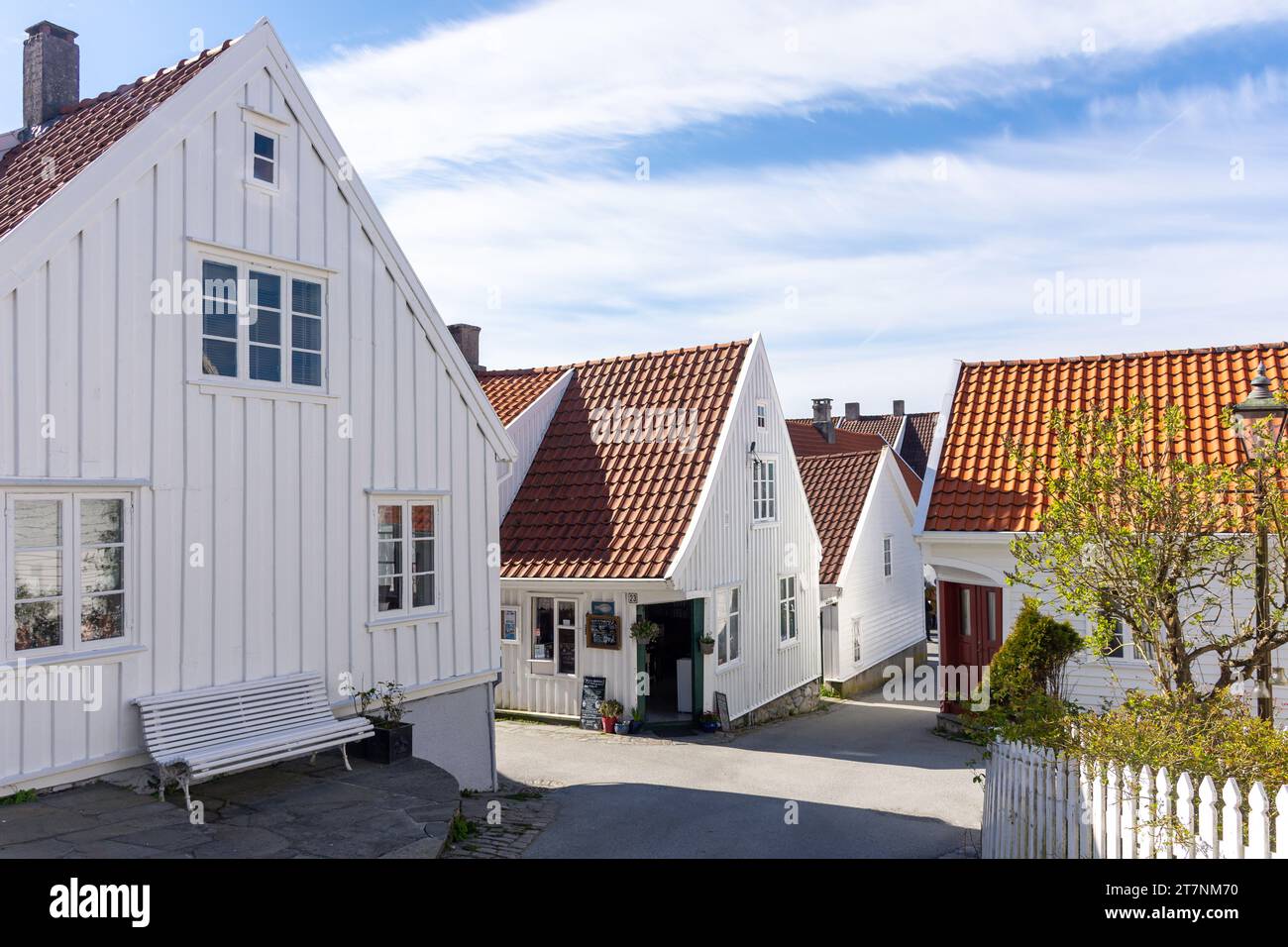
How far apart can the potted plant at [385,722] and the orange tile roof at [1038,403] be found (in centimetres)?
932

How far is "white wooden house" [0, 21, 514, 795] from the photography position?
833cm

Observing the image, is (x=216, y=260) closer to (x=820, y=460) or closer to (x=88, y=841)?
(x=88, y=841)

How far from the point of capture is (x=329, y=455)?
35.3ft

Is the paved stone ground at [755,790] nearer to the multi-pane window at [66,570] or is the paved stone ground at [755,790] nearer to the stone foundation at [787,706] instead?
the stone foundation at [787,706]

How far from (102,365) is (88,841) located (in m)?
3.95

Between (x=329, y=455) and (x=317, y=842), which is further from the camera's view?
(x=329, y=455)

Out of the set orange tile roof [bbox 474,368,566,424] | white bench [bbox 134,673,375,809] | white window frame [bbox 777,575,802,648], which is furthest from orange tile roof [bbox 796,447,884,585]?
white bench [bbox 134,673,375,809]

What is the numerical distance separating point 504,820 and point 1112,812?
645cm

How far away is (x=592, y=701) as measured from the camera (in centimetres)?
1684

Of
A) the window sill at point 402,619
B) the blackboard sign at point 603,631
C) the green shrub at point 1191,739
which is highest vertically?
the window sill at point 402,619

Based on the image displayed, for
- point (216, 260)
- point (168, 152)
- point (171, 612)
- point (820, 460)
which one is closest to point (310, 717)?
point (171, 612)

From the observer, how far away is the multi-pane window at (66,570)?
817 cm

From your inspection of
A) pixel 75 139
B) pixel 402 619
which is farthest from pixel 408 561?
pixel 75 139

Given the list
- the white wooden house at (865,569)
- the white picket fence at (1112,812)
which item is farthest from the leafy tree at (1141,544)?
the white wooden house at (865,569)
